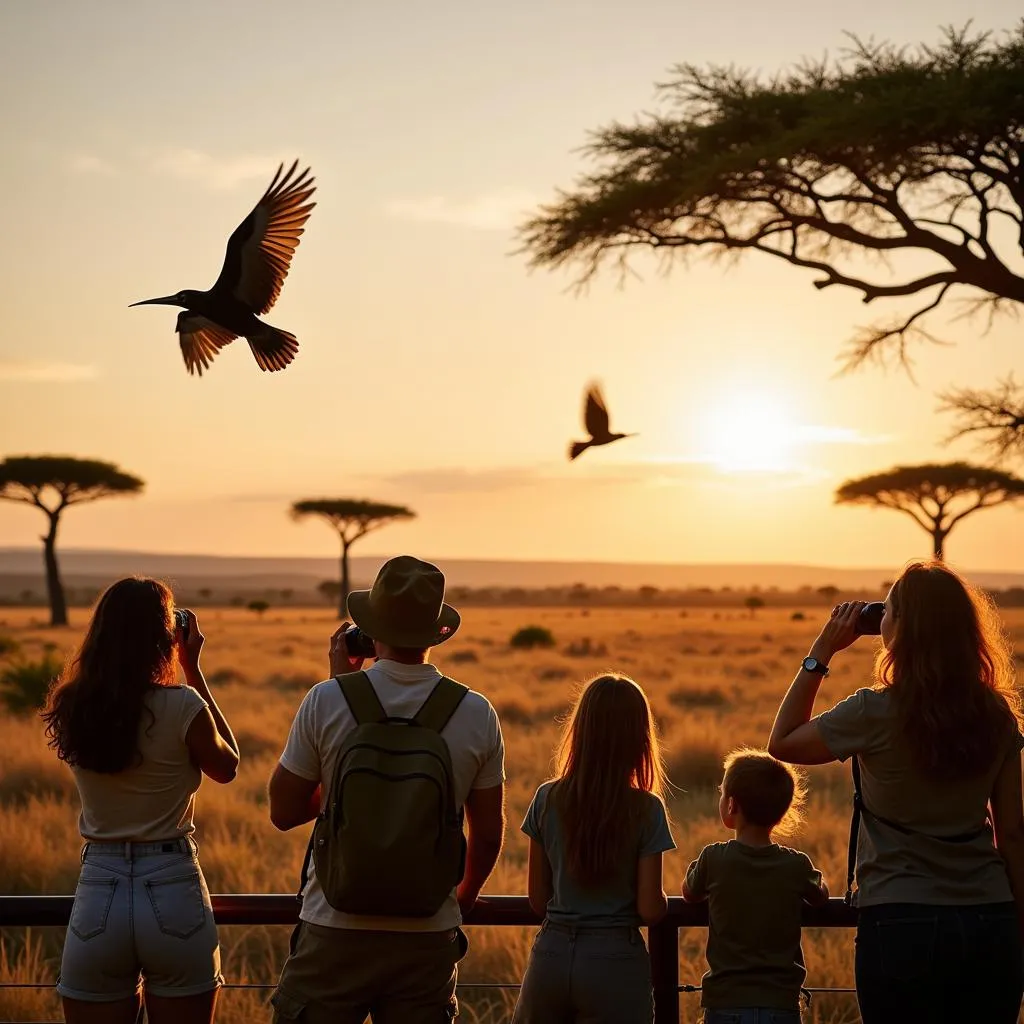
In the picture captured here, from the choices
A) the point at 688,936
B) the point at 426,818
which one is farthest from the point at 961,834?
the point at 688,936

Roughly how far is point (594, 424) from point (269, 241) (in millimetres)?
1397

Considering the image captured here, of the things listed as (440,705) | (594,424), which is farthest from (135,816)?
(594,424)

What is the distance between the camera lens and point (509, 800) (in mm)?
9898

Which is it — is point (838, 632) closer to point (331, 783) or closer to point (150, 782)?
point (331, 783)

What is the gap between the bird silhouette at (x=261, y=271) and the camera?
14.8 ft

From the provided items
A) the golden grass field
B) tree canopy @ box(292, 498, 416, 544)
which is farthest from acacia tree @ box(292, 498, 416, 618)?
the golden grass field

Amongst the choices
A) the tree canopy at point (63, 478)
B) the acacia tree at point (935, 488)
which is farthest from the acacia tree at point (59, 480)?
the acacia tree at point (935, 488)

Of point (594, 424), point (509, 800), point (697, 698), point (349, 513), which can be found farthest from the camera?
point (349, 513)

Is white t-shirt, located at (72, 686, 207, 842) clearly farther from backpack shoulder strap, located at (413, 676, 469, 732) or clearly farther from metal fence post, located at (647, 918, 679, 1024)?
metal fence post, located at (647, 918, 679, 1024)

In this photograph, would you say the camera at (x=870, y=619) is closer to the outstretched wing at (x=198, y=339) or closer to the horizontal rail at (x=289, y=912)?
the horizontal rail at (x=289, y=912)

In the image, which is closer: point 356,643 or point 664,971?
point 356,643

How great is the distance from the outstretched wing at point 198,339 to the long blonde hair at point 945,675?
2739mm

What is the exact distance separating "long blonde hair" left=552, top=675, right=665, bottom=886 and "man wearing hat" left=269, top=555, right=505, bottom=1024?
17 cm

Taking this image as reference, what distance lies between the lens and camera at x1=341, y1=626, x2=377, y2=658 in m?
3.12
